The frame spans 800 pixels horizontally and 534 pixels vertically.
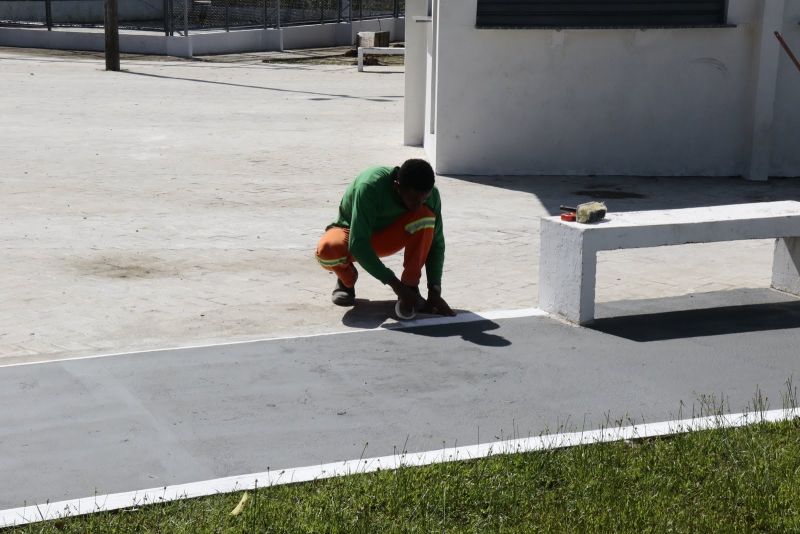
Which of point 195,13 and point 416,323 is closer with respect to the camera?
point 416,323

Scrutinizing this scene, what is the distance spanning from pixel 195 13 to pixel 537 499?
108ft

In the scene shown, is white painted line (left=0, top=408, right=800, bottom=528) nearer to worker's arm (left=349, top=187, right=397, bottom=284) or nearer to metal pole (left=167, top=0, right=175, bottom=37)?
worker's arm (left=349, top=187, right=397, bottom=284)

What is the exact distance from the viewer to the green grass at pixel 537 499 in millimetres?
4496

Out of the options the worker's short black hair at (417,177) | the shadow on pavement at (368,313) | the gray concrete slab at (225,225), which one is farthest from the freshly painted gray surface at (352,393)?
the worker's short black hair at (417,177)

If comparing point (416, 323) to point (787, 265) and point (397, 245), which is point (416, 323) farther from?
point (787, 265)

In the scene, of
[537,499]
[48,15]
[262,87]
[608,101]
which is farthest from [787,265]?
[48,15]

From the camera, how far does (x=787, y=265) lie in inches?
327

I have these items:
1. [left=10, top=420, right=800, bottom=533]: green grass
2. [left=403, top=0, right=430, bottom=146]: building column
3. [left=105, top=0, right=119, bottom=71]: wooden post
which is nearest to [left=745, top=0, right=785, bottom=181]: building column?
[left=403, top=0, right=430, bottom=146]: building column

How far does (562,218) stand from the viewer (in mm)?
7480

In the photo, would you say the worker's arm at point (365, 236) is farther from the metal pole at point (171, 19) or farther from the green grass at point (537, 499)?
the metal pole at point (171, 19)

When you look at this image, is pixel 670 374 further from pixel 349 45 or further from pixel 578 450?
pixel 349 45

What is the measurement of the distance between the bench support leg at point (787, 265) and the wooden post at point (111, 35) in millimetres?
→ 21138

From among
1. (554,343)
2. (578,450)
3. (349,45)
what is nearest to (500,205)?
(554,343)

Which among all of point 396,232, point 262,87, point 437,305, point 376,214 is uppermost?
point 376,214
